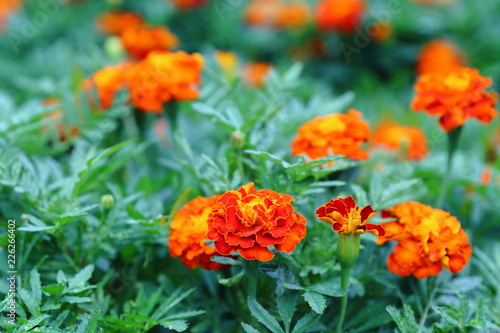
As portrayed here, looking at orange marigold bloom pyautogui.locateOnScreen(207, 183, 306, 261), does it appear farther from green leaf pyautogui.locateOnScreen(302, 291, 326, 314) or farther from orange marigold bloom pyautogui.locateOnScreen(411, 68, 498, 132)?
orange marigold bloom pyautogui.locateOnScreen(411, 68, 498, 132)

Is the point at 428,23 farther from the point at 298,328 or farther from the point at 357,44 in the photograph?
the point at 298,328

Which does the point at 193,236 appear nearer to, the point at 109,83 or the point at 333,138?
the point at 333,138

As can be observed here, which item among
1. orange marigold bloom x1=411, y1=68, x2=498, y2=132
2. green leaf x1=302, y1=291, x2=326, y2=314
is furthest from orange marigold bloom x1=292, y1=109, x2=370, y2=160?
green leaf x1=302, y1=291, x2=326, y2=314

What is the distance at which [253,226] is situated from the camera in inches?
28.3

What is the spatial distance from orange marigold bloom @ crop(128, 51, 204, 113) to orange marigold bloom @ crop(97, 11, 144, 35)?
890mm

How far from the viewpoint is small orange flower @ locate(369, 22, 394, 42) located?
1888 mm

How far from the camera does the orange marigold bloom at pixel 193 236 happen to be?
2.68 feet

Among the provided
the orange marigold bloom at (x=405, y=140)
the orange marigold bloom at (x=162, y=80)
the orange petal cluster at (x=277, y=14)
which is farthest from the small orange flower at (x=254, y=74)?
the orange marigold bloom at (x=162, y=80)

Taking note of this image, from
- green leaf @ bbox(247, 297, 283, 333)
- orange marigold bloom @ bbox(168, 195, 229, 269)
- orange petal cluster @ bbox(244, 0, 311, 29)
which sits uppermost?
orange marigold bloom @ bbox(168, 195, 229, 269)

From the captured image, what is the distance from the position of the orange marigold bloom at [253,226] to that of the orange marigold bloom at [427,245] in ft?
0.53

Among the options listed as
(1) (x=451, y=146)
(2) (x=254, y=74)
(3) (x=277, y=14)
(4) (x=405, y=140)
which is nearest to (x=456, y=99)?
(1) (x=451, y=146)

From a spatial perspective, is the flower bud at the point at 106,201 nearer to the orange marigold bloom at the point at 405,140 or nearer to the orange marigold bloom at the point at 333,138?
the orange marigold bloom at the point at 333,138

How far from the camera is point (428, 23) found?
1.93 meters

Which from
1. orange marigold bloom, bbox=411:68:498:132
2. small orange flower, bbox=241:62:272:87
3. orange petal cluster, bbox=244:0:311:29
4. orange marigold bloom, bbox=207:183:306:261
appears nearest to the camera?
orange marigold bloom, bbox=207:183:306:261
